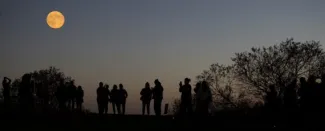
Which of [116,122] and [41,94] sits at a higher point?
[41,94]

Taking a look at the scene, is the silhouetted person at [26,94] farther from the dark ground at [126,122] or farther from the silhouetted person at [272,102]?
the silhouetted person at [272,102]

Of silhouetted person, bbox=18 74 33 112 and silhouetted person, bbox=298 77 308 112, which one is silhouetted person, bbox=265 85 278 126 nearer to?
Answer: silhouetted person, bbox=298 77 308 112

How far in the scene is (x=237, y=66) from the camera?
5062 centimetres

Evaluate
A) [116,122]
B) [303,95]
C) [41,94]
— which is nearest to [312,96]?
[303,95]

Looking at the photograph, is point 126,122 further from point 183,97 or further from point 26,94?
point 26,94

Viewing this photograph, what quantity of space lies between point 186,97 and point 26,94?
268 inches

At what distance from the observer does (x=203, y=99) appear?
1945 cm

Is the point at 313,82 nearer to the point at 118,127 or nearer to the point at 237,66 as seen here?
the point at 118,127

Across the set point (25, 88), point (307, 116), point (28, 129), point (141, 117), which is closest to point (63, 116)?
point (25, 88)

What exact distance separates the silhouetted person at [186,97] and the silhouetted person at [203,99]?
60.2 inches

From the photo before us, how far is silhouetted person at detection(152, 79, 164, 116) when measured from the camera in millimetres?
22234

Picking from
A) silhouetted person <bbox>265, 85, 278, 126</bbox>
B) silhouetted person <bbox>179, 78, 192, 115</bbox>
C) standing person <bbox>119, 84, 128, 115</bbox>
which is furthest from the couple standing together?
silhouetted person <bbox>265, 85, 278, 126</bbox>

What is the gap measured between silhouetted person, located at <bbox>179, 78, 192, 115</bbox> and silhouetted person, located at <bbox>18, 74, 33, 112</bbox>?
6.41 meters

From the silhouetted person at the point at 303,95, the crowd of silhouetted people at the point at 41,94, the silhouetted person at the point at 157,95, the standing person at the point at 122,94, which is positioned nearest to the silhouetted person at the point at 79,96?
the crowd of silhouetted people at the point at 41,94
